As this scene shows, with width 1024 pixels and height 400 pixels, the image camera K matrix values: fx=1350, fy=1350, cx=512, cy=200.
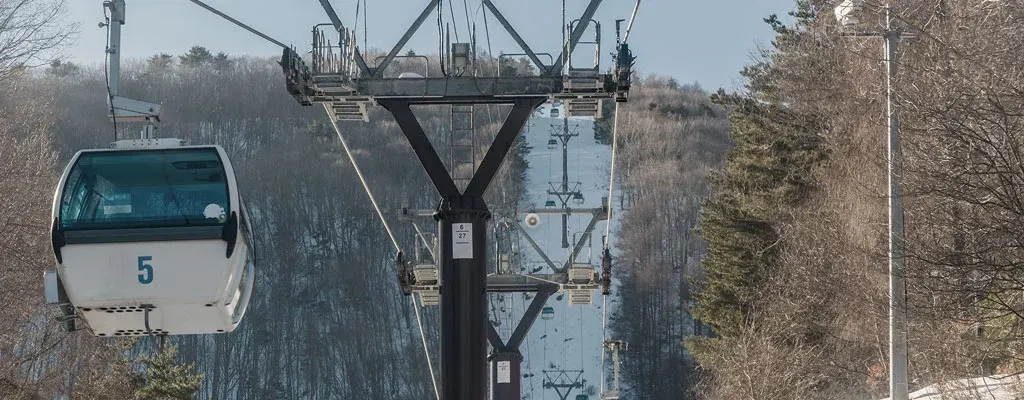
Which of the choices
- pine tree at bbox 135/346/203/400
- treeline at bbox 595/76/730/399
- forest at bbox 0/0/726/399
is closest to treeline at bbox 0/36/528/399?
forest at bbox 0/0/726/399

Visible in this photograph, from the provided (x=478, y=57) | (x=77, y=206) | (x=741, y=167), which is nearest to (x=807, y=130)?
(x=741, y=167)

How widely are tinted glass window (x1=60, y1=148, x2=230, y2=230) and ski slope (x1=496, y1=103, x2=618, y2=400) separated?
145 feet

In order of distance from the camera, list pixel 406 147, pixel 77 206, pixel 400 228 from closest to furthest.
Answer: pixel 77 206 < pixel 400 228 < pixel 406 147

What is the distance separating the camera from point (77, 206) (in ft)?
40.7

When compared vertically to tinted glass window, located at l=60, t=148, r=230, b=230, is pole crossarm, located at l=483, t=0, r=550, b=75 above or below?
above

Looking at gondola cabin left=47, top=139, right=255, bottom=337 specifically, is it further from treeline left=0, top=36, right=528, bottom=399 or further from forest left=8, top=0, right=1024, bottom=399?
treeline left=0, top=36, right=528, bottom=399

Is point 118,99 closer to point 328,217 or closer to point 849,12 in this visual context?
point 849,12

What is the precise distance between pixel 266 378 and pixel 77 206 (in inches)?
3012

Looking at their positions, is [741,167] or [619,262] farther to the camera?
[619,262]

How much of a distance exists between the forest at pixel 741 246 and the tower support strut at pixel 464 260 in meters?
2.70

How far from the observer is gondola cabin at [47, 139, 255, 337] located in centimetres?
1202

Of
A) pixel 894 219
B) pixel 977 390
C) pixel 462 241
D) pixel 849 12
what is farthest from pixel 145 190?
pixel 977 390

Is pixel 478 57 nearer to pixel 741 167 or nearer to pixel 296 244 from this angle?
pixel 741 167

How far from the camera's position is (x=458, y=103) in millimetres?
14805
